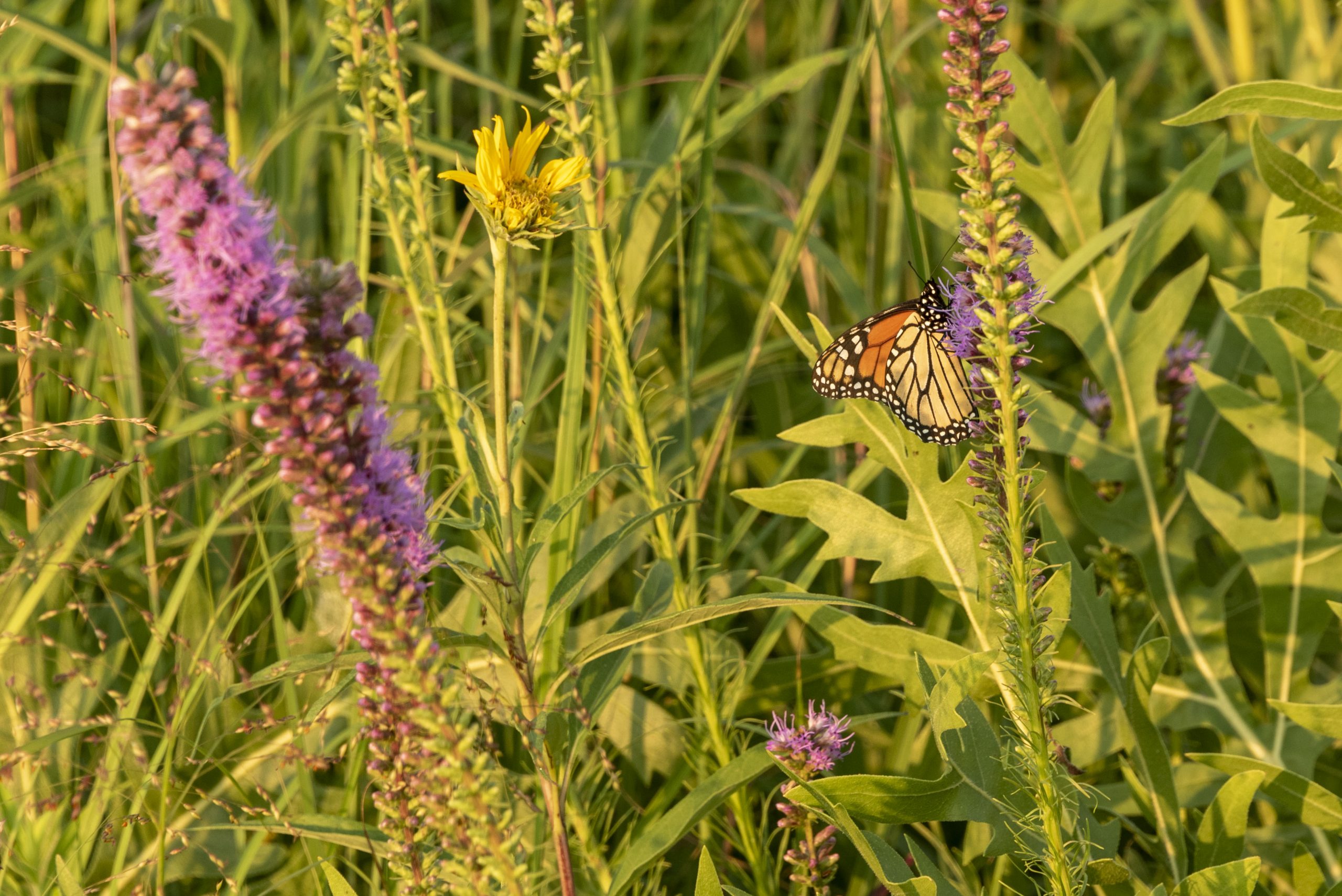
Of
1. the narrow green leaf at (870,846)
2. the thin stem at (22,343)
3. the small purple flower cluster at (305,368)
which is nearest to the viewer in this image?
the small purple flower cluster at (305,368)

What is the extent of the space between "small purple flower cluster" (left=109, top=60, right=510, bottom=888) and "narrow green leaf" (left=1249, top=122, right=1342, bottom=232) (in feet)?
5.06

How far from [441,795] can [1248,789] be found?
49.4 inches

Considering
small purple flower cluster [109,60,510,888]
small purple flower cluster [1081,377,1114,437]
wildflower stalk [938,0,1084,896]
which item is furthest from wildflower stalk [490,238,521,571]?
small purple flower cluster [1081,377,1114,437]

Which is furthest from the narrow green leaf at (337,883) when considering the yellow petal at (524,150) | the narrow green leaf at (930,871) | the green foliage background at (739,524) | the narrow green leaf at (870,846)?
the yellow petal at (524,150)

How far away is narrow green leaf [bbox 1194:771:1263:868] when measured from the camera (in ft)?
5.84

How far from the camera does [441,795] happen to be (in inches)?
47.9

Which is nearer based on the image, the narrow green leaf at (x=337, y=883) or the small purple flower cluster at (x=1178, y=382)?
the narrow green leaf at (x=337, y=883)

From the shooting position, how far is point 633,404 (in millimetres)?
2045

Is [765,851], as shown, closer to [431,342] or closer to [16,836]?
[431,342]

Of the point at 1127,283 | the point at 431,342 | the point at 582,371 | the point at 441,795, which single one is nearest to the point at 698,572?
the point at 582,371

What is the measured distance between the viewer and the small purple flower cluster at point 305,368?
106 centimetres

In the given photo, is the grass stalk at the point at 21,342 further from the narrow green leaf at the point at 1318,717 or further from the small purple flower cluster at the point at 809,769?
the narrow green leaf at the point at 1318,717

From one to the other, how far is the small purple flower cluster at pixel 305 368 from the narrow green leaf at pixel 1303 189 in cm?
154

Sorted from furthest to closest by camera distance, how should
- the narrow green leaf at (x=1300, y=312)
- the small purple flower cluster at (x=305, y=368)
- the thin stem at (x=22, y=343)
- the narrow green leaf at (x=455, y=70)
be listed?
the narrow green leaf at (x=455, y=70) < the thin stem at (x=22, y=343) < the narrow green leaf at (x=1300, y=312) < the small purple flower cluster at (x=305, y=368)
